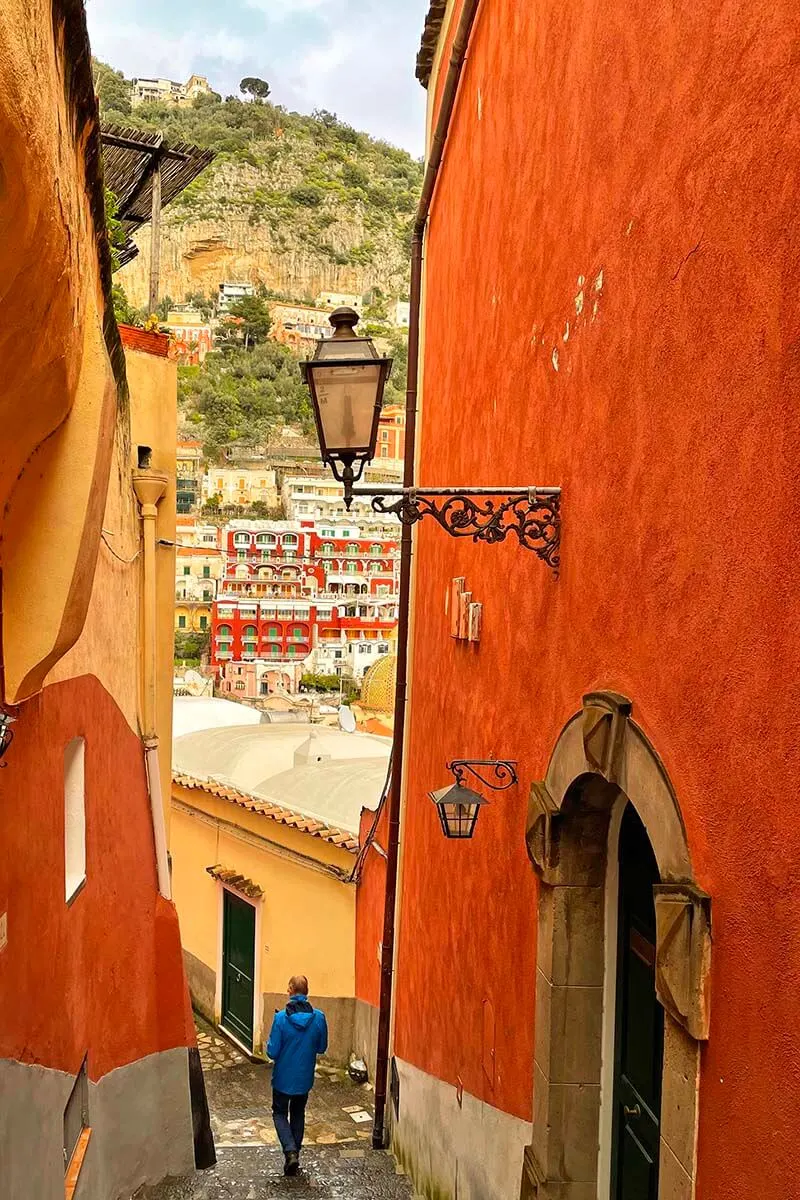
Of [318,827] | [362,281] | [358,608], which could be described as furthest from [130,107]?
[318,827]

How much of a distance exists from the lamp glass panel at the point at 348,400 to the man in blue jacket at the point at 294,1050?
4.04 meters

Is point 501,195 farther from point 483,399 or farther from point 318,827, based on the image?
point 318,827

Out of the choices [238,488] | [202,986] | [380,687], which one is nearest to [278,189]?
[238,488]

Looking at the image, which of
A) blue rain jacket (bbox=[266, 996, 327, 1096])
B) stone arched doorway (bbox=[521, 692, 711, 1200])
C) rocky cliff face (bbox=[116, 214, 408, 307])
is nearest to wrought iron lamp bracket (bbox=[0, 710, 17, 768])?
stone arched doorway (bbox=[521, 692, 711, 1200])

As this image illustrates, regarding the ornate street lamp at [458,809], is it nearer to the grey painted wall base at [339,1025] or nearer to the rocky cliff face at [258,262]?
the grey painted wall base at [339,1025]

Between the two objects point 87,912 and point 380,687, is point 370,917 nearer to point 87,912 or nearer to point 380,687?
point 87,912

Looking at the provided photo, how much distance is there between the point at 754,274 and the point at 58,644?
2.70m

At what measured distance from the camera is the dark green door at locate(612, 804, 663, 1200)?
3.40 m

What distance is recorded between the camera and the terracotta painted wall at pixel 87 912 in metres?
4.21

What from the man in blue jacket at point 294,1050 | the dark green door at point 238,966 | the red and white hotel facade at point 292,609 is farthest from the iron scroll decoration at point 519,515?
the red and white hotel facade at point 292,609

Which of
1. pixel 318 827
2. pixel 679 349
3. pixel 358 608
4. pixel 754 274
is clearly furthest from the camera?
pixel 358 608

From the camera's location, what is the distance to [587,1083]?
12.3 feet

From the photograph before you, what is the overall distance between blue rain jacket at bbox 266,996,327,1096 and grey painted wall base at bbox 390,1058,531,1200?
0.76 meters

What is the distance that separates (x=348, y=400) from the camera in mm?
3953
